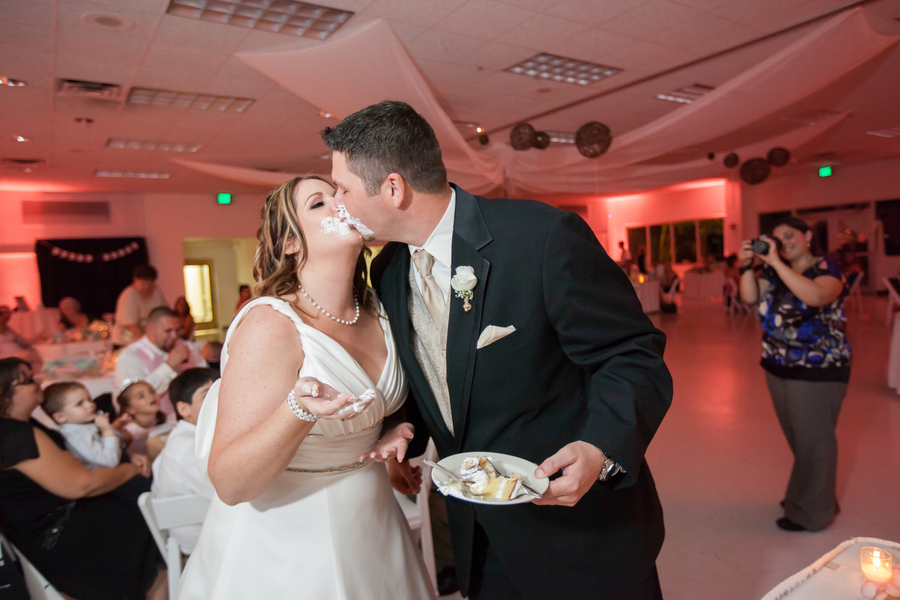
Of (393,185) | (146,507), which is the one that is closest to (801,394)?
(393,185)

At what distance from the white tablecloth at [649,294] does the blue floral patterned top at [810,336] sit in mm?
9761

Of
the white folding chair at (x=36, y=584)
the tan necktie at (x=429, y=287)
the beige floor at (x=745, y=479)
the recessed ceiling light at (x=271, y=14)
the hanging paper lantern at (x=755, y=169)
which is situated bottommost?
the beige floor at (x=745, y=479)

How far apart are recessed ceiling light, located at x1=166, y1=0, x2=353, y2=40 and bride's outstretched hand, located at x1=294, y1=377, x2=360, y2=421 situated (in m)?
3.80

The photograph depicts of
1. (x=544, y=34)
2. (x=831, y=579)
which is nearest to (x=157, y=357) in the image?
(x=544, y=34)

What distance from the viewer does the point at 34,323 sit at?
28.1 ft

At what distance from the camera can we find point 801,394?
10.5ft

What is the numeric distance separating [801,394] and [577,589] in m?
2.40

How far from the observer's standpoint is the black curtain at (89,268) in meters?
11.9

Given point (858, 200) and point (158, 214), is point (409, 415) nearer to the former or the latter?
point (158, 214)

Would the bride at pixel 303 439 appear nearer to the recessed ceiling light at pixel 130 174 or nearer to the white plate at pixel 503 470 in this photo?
the white plate at pixel 503 470

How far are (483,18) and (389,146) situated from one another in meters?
3.59

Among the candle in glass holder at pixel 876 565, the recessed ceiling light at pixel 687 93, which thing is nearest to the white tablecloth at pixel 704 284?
the recessed ceiling light at pixel 687 93

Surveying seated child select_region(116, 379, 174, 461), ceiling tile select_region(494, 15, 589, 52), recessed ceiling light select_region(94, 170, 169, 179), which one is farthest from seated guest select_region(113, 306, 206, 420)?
recessed ceiling light select_region(94, 170, 169, 179)

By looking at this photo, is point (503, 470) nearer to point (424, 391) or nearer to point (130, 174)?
point (424, 391)
